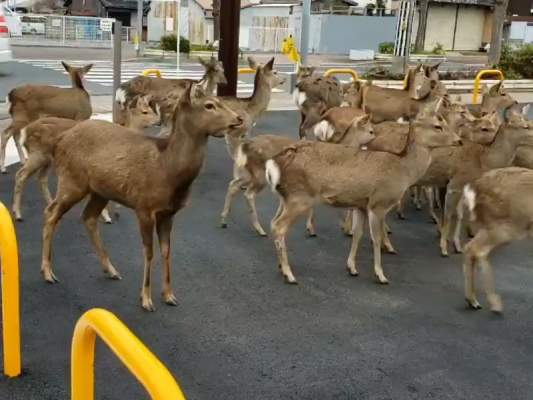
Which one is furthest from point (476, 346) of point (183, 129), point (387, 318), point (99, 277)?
point (99, 277)

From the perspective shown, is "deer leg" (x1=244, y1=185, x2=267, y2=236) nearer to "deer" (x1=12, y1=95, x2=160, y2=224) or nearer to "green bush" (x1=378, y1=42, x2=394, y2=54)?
"deer" (x1=12, y1=95, x2=160, y2=224)

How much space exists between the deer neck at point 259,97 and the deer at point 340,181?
3495 millimetres

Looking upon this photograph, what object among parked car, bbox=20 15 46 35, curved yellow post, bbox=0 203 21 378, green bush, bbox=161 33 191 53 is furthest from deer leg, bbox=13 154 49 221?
parked car, bbox=20 15 46 35

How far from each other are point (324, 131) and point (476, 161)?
1969mm

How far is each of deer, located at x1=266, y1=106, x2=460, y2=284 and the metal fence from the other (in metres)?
30.5

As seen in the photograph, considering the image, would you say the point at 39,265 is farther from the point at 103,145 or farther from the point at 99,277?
the point at 103,145

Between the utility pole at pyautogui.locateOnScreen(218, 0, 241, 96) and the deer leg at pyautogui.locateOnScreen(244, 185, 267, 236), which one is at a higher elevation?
the utility pole at pyautogui.locateOnScreen(218, 0, 241, 96)

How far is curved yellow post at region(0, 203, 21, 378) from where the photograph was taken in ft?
12.4

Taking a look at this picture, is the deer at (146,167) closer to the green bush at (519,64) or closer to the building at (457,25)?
the green bush at (519,64)

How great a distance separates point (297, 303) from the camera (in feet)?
18.7

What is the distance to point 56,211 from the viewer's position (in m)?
5.79

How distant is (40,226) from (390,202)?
3.58m

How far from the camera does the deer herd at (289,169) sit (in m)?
5.31

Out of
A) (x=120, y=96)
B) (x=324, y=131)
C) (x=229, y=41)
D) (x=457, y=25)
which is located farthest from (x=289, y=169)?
(x=457, y=25)
